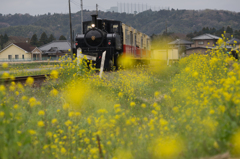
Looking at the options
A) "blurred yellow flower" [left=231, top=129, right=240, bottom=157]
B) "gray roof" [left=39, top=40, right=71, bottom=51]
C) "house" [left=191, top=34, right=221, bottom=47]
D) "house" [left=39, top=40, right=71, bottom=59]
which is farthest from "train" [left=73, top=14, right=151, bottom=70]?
"house" [left=191, top=34, right=221, bottom=47]

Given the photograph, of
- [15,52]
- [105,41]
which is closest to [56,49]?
[15,52]

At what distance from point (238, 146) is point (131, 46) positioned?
14418 millimetres

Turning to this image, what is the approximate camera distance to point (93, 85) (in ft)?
30.1

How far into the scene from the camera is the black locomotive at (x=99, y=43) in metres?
14.4

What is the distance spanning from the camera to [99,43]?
14.6 m

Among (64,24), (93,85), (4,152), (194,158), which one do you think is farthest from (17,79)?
(64,24)

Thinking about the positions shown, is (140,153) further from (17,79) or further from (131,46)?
(131,46)

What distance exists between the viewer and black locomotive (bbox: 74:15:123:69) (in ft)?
47.2

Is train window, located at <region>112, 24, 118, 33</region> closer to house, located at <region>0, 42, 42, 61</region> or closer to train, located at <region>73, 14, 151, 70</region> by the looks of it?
train, located at <region>73, 14, 151, 70</region>

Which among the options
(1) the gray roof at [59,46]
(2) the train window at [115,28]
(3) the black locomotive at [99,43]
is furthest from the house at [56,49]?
(3) the black locomotive at [99,43]

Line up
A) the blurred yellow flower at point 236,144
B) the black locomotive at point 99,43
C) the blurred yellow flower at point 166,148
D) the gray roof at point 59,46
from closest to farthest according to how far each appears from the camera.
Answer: the blurred yellow flower at point 236,144 → the blurred yellow flower at point 166,148 → the black locomotive at point 99,43 → the gray roof at point 59,46

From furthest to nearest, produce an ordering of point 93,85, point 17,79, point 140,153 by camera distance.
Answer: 1. point 17,79
2. point 93,85
3. point 140,153

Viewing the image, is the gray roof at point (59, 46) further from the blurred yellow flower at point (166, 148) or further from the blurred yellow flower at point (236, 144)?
the blurred yellow flower at point (236, 144)

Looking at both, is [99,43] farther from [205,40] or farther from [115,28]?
[205,40]
